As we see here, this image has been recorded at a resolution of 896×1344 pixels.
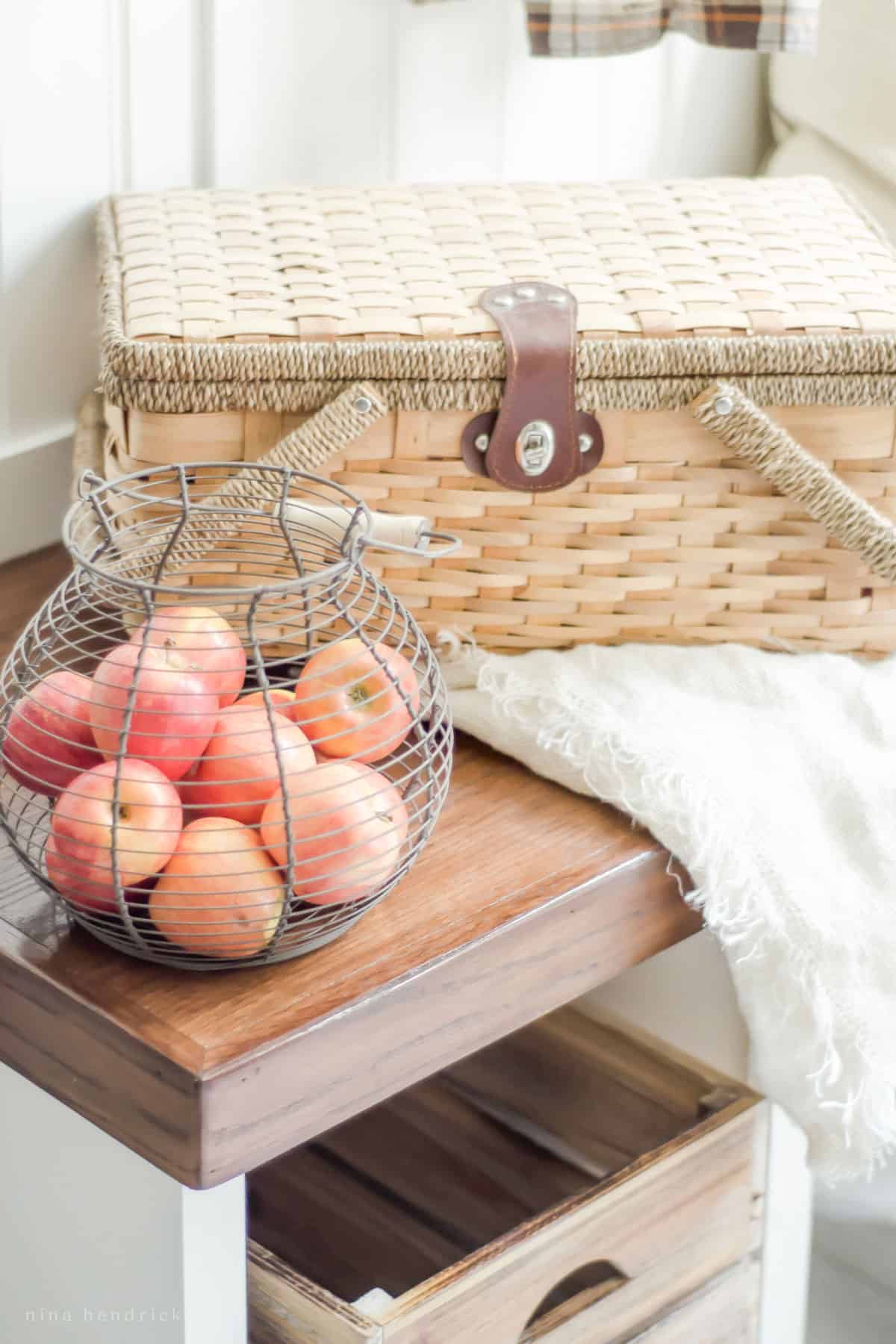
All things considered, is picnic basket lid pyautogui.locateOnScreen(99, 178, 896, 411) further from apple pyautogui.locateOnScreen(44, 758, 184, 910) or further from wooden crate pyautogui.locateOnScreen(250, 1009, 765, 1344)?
wooden crate pyautogui.locateOnScreen(250, 1009, 765, 1344)

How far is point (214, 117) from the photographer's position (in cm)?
114

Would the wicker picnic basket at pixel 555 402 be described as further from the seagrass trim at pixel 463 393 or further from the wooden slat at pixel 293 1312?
the wooden slat at pixel 293 1312


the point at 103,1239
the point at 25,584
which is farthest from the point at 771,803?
the point at 25,584

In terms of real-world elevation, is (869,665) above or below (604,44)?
below

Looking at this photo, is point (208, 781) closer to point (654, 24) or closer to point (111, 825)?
point (111, 825)

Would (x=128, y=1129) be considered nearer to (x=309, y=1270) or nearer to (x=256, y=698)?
(x=256, y=698)

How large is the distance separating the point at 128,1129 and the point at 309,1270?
0.36 metres

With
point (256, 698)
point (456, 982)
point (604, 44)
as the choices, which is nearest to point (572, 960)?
point (456, 982)

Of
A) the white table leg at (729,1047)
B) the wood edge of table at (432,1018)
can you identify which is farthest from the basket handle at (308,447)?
the white table leg at (729,1047)

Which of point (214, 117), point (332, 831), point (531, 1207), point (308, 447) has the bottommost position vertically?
point (531, 1207)

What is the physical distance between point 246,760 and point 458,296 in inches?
14.0

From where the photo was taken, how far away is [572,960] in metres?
0.78

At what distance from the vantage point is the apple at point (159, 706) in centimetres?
64

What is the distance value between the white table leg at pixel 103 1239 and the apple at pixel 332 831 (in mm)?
160
